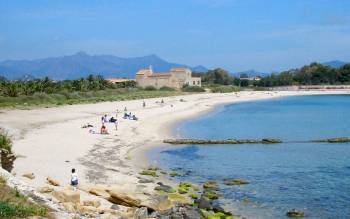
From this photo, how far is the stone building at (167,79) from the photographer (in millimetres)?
124938

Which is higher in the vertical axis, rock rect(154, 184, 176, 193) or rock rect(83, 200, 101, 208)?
rock rect(83, 200, 101, 208)

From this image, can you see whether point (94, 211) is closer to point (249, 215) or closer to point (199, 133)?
point (249, 215)

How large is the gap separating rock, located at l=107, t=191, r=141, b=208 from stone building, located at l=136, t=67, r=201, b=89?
10930 centimetres

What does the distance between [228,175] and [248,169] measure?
201 cm

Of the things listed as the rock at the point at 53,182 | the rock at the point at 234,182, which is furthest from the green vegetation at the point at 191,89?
the rock at the point at 53,182

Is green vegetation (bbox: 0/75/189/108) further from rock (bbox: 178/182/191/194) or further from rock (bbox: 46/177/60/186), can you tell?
rock (bbox: 46/177/60/186)

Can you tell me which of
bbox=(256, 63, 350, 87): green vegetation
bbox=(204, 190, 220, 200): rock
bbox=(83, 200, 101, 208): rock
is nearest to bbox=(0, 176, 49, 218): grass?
bbox=(83, 200, 101, 208): rock

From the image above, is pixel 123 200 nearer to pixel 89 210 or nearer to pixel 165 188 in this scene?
pixel 89 210

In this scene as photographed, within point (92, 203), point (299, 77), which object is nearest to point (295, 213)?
point (92, 203)

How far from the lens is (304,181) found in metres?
22.1

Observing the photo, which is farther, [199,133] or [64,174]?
[199,133]

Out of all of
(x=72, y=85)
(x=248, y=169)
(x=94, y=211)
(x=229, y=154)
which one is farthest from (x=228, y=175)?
(x=72, y=85)

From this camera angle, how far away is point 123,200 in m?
15.4

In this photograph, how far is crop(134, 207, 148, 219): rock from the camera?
13.7 metres
